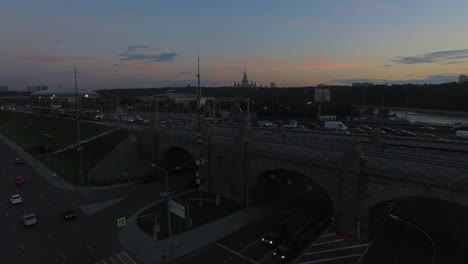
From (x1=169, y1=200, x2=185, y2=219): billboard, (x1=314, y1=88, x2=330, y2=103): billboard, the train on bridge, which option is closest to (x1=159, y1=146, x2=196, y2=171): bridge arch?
(x1=169, y1=200, x2=185, y2=219): billboard

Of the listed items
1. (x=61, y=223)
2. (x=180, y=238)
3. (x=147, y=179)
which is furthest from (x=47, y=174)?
(x=180, y=238)

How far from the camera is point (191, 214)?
3456cm

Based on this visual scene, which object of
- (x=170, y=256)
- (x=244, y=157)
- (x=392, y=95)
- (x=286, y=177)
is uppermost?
(x=392, y=95)

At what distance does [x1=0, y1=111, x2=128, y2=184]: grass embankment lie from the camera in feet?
187

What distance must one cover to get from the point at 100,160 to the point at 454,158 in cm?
5509

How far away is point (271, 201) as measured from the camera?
38875mm

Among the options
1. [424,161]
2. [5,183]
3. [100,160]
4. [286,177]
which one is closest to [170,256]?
[286,177]

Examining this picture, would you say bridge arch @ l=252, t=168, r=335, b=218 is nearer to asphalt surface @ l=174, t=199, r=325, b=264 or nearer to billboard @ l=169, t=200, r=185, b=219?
asphalt surface @ l=174, t=199, r=325, b=264

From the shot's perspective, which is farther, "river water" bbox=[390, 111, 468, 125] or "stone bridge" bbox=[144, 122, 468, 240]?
"river water" bbox=[390, 111, 468, 125]

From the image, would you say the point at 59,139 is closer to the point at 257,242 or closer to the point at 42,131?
the point at 42,131

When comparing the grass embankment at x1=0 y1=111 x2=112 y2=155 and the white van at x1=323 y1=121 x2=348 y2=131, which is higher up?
the white van at x1=323 y1=121 x2=348 y2=131

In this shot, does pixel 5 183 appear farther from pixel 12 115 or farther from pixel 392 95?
pixel 392 95

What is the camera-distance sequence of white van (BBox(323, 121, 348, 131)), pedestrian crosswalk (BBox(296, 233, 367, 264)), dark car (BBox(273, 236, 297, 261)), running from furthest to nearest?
white van (BBox(323, 121, 348, 131)), dark car (BBox(273, 236, 297, 261)), pedestrian crosswalk (BBox(296, 233, 367, 264))

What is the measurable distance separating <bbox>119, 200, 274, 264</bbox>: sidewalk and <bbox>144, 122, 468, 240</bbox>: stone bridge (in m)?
4.33
